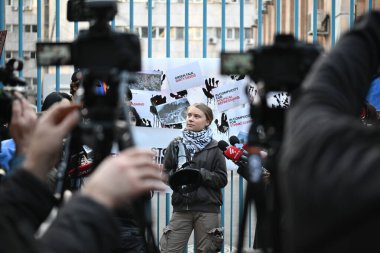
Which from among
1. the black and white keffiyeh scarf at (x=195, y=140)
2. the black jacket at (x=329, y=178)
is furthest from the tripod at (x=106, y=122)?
the black and white keffiyeh scarf at (x=195, y=140)

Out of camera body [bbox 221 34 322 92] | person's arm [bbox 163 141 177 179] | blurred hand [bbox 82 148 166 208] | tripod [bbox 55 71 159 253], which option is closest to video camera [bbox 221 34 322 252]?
camera body [bbox 221 34 322 92]

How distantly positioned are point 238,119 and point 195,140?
0.58 meters

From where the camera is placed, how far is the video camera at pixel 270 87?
211 centimetres

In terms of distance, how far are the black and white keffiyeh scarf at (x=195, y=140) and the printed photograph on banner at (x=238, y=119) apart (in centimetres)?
39

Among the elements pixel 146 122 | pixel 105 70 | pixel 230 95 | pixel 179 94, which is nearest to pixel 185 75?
pixel 179 94

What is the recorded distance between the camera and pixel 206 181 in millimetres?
6926

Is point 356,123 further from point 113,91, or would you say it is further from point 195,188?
point 195,188

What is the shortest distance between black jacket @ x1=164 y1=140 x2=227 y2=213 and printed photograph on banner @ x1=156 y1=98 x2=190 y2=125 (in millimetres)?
366

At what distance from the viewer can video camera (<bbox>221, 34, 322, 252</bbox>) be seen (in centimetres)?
211

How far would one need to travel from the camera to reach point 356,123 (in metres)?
1.55

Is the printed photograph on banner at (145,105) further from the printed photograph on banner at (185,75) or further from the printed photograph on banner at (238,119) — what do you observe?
the printed photograph on banner at (238,119)

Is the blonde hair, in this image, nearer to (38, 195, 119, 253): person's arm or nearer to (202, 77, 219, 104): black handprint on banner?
(202, 77, 219, 104): black handprint on banner

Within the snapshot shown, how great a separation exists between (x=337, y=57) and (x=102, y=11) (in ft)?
2.33

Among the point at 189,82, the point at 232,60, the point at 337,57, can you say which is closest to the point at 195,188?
the point at 189,82
